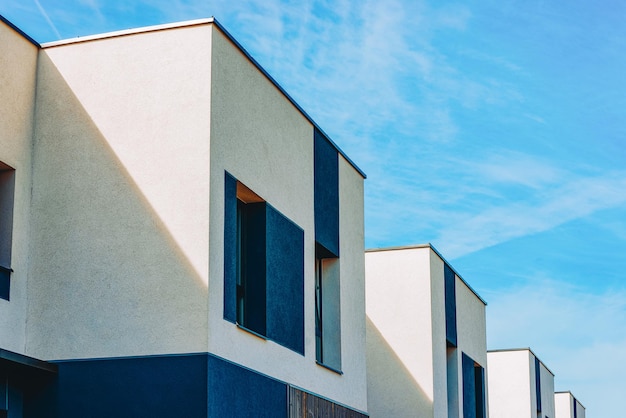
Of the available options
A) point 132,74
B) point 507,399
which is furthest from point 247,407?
point 507,399

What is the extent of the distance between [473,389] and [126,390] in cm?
1449

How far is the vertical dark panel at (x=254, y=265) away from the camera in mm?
14227

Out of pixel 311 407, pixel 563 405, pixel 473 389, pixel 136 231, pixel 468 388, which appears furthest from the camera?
pixel 563 405

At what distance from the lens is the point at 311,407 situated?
15.2m

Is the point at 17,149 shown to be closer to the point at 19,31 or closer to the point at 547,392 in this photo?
the point at 19,31

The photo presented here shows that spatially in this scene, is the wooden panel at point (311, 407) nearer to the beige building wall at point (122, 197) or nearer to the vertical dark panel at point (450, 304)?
the beige building wall at point (122, 197)

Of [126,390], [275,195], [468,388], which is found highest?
[275,195]

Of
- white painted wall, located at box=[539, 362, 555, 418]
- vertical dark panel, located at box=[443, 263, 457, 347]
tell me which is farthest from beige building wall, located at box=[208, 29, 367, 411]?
white painted wall, located at box=[539, 362, 555, 418]

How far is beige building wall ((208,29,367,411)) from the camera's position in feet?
42.4

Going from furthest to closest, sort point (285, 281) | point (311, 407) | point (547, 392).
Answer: point (547, 392), point (311, 407), point (285, 281)

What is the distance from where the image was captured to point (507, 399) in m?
32.6

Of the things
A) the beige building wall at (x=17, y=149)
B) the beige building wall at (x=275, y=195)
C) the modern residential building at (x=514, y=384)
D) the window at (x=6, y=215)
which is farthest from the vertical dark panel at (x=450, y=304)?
the window at (x=6, y=215)

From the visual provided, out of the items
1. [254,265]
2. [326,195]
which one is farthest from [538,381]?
[254,265]

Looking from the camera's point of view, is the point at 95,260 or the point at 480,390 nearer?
the point at 95,260
